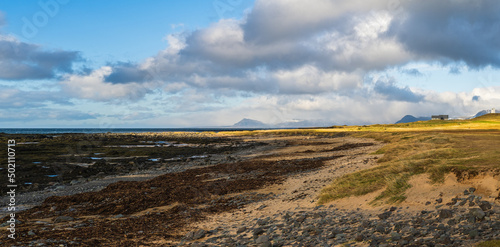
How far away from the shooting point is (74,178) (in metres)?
27.9

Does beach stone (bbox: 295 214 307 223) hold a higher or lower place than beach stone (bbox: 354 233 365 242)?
lower

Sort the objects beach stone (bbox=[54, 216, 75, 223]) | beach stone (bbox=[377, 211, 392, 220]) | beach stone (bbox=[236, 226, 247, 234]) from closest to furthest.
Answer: beach stone (bbox=[377, 211, 392, 220])
beach stone (bbox=[236, 226, 247, 234])
beach stone (bbox=[54, 216, 75, 223])

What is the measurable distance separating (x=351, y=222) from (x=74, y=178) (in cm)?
2651

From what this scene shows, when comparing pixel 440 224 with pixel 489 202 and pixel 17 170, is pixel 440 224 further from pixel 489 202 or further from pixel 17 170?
pixel 17 170

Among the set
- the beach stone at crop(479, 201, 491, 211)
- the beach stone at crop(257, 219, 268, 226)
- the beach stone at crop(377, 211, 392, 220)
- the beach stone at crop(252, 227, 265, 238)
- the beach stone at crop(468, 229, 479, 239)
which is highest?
the beach stone at crop(479, 201, 491, 211)

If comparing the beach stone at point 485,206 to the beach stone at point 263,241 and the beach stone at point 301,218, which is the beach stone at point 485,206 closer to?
the beach stone at point 301,218

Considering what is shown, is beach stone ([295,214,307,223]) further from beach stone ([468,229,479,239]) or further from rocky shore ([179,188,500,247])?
beach stone ([468,229,479,239])

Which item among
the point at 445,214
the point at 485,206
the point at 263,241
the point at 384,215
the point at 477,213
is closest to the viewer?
the point at 477,213

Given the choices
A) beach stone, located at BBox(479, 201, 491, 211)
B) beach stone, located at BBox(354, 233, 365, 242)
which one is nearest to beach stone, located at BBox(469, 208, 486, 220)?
beach stone, located at BBox(479, 201, 491, 211)

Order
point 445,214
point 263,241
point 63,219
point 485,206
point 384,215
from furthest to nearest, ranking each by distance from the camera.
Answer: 1. point 63,219
2. point 384,215
3. point 263,241
4. point 445,214
5. point 485,206

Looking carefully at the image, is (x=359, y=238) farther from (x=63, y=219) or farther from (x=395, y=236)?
(x=63, y=219)

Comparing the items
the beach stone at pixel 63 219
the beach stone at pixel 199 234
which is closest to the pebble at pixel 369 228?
the beach stone at pixel 199 234

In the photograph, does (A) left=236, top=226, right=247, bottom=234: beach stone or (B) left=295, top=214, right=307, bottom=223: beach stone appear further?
(B) left=295, top=214, right=307, bottom=223: beach stone

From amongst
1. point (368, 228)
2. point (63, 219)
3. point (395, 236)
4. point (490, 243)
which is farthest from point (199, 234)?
point (490, 243)
